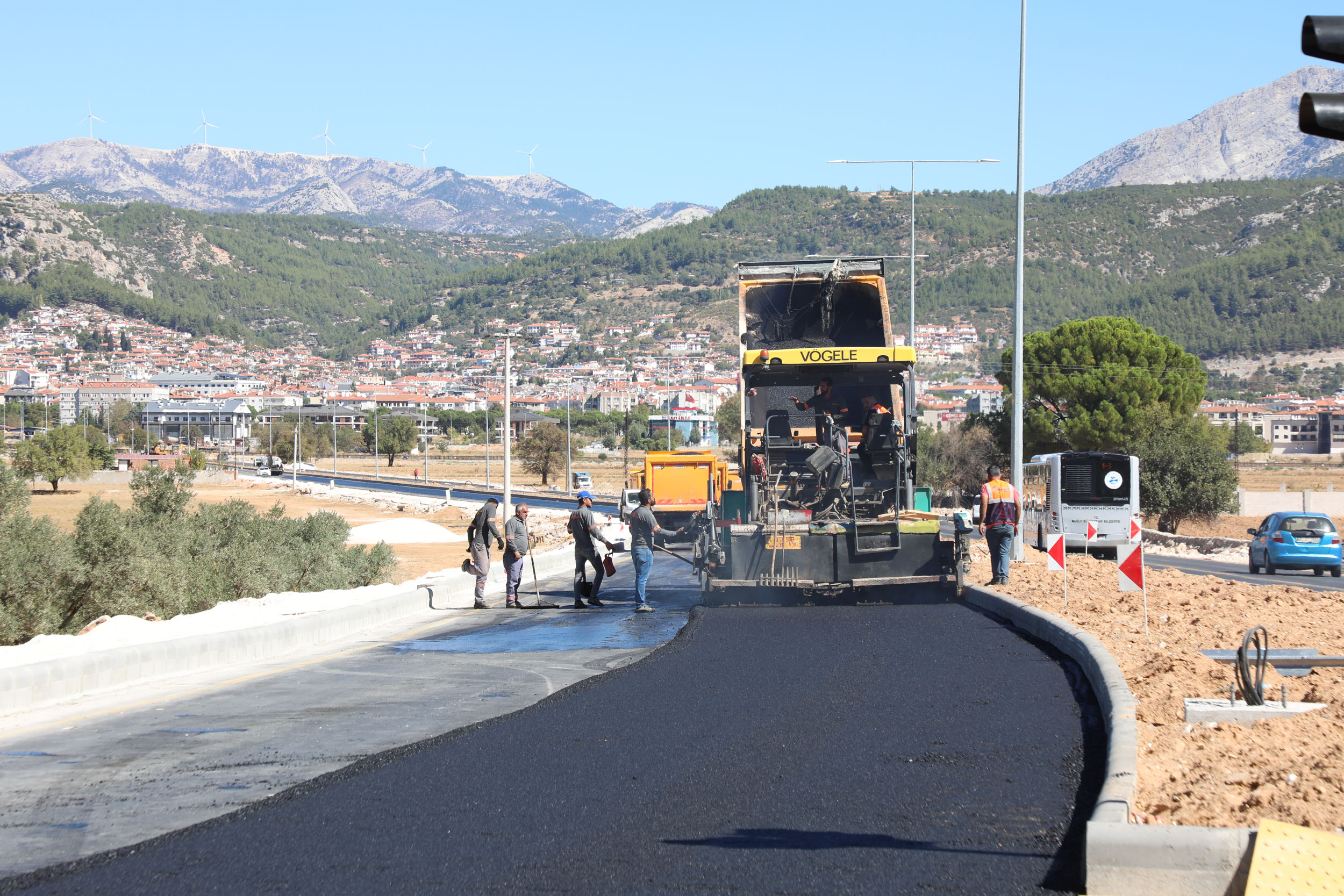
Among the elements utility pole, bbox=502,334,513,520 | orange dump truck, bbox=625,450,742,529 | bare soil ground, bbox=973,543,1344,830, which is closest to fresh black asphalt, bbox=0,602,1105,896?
bare soil ground, bbox=973,543,1344,830

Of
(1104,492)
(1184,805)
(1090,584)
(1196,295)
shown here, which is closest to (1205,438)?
(1104,492)

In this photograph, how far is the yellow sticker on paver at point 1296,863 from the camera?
4.45 m

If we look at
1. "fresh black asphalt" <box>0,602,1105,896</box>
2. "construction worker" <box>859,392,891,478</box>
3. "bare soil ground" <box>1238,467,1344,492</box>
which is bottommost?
"bare soil ground" <box>1238,467,1344,492</box>

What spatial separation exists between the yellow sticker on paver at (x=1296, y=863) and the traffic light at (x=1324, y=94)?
2560 millimetres

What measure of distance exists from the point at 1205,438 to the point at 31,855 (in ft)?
183

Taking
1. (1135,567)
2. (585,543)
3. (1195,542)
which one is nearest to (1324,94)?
(1135,567)

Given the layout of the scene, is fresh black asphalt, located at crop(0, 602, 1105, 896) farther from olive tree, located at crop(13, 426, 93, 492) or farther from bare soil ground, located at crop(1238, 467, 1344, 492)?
olive tree, located at crop(13, 426, 93, 492)

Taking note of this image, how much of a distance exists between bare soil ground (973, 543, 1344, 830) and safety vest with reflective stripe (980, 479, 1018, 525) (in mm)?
1017

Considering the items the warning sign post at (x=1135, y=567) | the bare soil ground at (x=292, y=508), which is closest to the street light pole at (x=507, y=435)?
the bare soil ground at (x=292, y=508)

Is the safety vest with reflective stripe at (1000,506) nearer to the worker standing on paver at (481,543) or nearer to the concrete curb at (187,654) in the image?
the worker standing on paver at (481,543)

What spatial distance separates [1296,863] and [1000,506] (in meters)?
13.4

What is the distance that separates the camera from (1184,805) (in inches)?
221

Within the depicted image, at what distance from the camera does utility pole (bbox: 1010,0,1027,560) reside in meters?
22.2

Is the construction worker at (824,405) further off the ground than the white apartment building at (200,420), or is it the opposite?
the white apartment building at (200,420)
